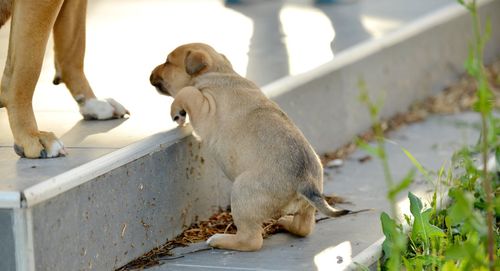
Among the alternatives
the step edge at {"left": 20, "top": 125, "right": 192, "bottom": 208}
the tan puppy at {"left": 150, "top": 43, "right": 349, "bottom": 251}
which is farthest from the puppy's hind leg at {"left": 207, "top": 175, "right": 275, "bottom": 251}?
Answer: the step edge at {"left": 20, "top": 125, "right": 192, "bottom": 208}

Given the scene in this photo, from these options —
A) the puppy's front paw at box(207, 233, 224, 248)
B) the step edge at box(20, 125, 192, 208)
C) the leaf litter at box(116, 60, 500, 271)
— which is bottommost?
the leaf litter at box(116, 60, 500, 271)

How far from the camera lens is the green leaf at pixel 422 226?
386 centimetres

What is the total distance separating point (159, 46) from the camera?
19.0 feet

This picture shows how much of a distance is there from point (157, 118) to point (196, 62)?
1.36ft

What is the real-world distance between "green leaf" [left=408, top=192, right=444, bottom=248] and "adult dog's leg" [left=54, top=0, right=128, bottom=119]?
128cm

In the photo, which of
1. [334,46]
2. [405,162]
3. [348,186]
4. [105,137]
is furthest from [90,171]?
[334,46]

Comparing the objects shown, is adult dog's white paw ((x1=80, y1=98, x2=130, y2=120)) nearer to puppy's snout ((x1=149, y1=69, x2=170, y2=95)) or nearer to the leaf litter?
puppy's snout ((x1=149, y1=69, x2=170, y2=95))

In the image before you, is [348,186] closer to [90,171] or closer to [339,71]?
[339,71]

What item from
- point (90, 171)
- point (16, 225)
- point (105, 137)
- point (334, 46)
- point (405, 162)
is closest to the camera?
point (16, 225)

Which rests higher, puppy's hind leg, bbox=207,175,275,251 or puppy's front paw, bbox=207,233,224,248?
puppy's hind leg, bbox=207,175,275,251

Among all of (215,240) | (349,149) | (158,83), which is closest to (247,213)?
(215,240)

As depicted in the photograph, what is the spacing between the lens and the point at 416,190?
4746 mm

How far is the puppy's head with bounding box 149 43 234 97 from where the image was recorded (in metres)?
4.12

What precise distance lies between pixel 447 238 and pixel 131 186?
1.14 m
